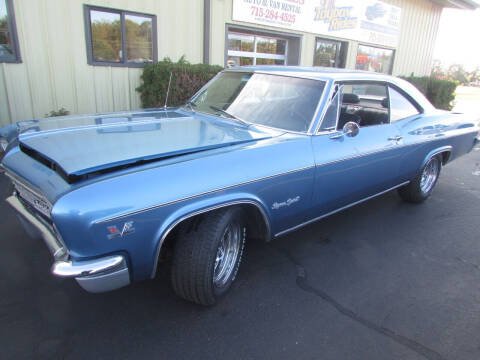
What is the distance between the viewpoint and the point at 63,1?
5.68 meters

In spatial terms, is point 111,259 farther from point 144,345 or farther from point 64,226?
point 144,345

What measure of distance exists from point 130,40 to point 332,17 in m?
6.01

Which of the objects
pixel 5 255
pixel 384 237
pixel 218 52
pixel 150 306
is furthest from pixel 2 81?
pixel 384 237

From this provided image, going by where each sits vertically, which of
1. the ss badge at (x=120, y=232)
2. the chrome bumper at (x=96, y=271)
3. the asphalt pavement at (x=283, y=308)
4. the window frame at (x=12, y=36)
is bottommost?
the asphalt pavement at (x=283, y=308)

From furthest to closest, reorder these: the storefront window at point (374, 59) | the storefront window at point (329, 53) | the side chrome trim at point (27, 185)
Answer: the storefront window at point (374, 59), the storefront window at point (329, 53), the side chrome trim at point (27, 185)

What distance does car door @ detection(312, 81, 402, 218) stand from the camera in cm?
287

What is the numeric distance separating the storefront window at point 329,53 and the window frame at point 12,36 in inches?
287

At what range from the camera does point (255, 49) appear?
30.5ft

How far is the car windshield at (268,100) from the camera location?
2.98 m

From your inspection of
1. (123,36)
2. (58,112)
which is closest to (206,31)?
(123,36)

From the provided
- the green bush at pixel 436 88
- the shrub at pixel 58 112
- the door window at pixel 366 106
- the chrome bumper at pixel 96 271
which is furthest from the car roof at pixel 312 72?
the green bush at pixel 436 88

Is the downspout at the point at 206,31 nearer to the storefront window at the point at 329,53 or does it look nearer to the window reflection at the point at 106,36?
the window reflection at the point at 106,36

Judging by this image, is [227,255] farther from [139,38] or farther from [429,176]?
[139,38]

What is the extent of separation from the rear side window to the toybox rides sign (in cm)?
517
